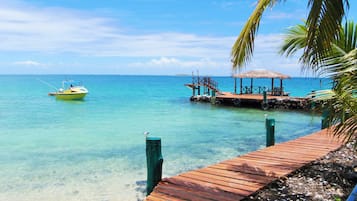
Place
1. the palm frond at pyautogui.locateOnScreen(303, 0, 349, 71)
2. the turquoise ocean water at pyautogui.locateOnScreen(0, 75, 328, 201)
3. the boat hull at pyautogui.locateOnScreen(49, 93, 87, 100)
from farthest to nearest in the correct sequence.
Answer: the boat hull at pyautogui.locateOnScreen(49, 93, 87, 100) → the turquoise ocean water at pyautogui.locateOnScreen(0, 75, 328, 201) → the palm frond at pyautogui.locateOnScreen(303, 0, 349, 71)

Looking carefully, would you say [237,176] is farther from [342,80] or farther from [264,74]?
[264,74]

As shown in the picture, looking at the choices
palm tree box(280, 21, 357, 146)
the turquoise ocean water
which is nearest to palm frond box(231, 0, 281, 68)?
palm tree box(280, 21, 357, 146)

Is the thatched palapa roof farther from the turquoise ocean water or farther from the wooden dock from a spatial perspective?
the wooden dock

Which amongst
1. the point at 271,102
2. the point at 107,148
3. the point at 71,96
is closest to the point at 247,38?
the point at 107,148

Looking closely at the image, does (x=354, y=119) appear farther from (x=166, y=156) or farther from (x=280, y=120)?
(x=280, y=120)

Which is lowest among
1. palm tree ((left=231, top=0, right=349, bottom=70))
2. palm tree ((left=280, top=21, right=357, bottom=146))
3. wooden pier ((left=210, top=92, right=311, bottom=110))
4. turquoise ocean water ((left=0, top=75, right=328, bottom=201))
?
turquoise ocean water ((left=0, top=75, right=328, bottom=201))

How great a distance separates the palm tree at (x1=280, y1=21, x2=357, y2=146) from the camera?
11.5 feet

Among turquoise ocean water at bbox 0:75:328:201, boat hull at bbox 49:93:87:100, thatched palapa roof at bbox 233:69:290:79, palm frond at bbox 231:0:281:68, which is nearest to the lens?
palm frond at bbox 231:0:281:68

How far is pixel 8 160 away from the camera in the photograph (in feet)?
31.2

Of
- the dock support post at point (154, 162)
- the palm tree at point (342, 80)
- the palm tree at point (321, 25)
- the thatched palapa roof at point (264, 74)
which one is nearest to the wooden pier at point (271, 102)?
the thatched palapa roof at point (264, 74)

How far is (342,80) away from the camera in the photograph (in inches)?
139

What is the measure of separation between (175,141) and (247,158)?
6071mm

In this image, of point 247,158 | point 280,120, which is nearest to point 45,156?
point 247,158

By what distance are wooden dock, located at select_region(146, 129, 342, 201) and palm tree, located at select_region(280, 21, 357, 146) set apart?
149cm
